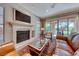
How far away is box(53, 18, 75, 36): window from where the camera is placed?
60.7 inches

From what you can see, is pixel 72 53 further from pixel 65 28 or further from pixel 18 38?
pixel 18 38

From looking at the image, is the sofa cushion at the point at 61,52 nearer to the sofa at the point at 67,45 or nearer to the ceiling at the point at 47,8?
the sofa at the point at 67,45

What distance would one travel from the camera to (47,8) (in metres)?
1.53

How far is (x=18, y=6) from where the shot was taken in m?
1.42

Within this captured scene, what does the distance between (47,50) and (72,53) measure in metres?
0.38

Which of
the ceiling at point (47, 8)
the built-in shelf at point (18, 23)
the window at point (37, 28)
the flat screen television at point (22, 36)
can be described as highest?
the ceiling at point (47, 8)

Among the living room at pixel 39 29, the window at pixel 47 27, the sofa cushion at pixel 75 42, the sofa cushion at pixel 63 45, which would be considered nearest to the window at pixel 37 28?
the living room at pixel 39 29

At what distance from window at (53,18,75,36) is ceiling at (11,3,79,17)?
17cm

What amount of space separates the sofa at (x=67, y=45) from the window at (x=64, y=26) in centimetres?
7

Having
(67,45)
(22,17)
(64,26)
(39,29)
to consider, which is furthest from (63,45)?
(22,17)

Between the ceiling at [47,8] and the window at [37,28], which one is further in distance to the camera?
the window at [37,28]

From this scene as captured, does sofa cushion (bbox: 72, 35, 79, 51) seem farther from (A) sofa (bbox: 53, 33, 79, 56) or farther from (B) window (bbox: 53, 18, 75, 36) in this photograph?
(B) window (bbox: 53, 18, 75, 36)

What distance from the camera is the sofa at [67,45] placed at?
1.47 m

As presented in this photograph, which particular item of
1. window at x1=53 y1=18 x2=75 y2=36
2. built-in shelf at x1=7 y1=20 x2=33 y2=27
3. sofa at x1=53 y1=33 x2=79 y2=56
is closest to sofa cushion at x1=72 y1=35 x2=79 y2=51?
sofa at x1=53 y1=33 x2=79 y2=56
